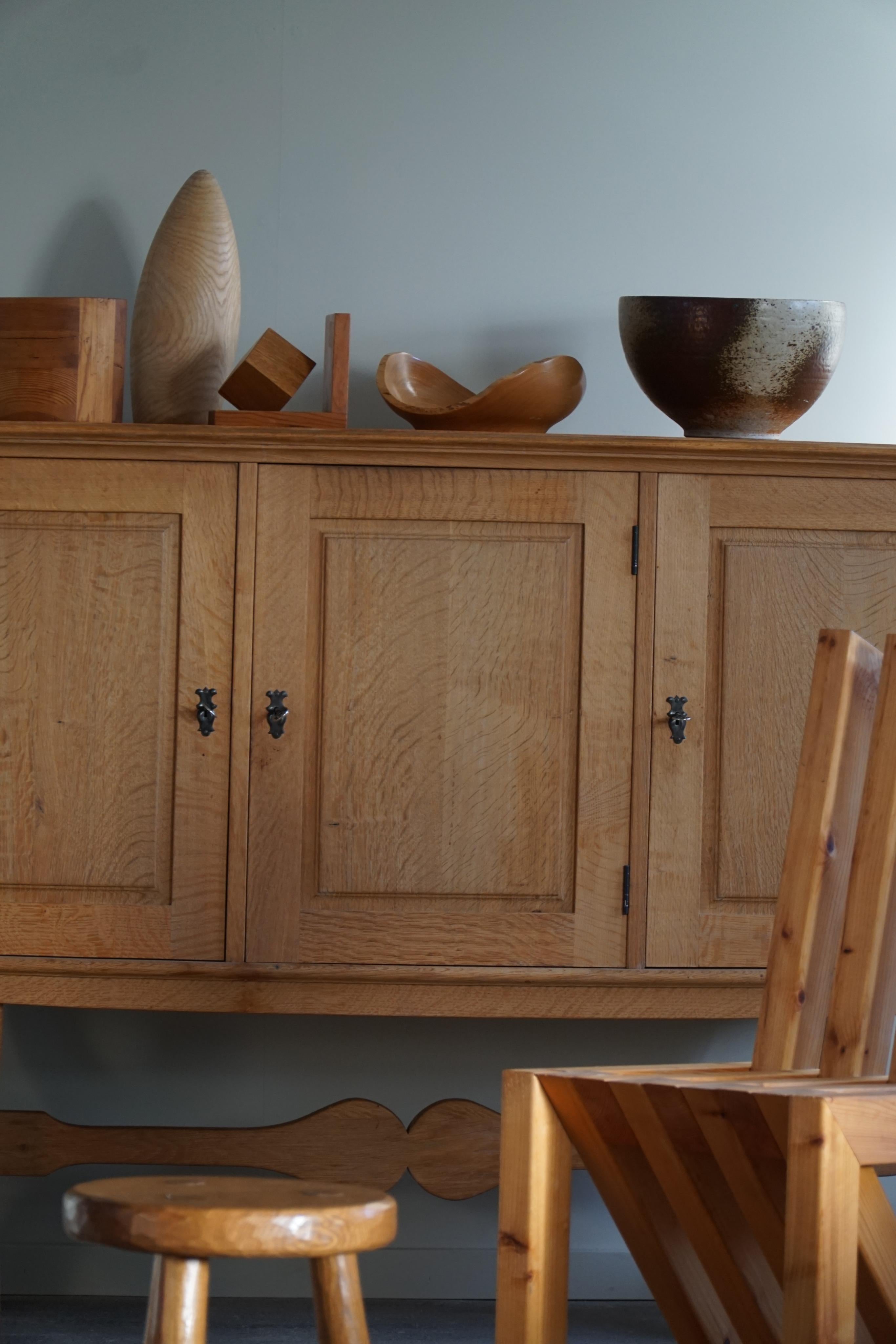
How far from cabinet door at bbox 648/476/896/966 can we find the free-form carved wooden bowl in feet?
0.85

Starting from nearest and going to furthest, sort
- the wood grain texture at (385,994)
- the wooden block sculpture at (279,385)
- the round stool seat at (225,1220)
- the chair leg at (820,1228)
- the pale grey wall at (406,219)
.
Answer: the round stool seat at (225,1220) < the chair leg at (820,1228) < the wood grain texture at (385,994) < the wooden block sculpture at (279,385) < the pale grey wall at (406,219)

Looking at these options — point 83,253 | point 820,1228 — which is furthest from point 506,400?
point 820,1228

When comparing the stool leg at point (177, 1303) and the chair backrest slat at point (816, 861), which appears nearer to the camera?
the stool leg at point (177, 1303)

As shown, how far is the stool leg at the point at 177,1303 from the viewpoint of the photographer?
86 cm

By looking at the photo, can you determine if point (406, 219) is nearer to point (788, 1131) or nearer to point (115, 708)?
point (115, 708)

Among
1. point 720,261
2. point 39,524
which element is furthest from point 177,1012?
point 720,261

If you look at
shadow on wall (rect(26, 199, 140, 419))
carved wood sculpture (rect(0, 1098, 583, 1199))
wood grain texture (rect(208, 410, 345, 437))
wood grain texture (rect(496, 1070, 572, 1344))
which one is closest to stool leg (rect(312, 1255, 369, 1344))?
wood grain texture (rect(496, 1070, 572, 1344))

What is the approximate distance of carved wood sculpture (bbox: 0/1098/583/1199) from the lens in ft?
6.57

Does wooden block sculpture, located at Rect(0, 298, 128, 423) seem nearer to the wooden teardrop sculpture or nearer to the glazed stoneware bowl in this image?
the wooden teardrop sculpture

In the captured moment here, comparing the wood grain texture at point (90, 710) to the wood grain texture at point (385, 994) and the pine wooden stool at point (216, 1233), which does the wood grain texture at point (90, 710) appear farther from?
the pine wooden stool at point (216, 1233)

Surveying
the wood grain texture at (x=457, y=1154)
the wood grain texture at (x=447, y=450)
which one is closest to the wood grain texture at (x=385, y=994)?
the wood grain texture at (x=457, y=1154)

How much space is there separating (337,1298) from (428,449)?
1.16 meters

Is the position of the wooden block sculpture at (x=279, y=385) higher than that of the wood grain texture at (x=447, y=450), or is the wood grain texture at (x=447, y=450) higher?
the wooden block sculpture at (x=279, y=385)

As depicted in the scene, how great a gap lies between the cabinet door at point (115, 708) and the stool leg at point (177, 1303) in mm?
933
